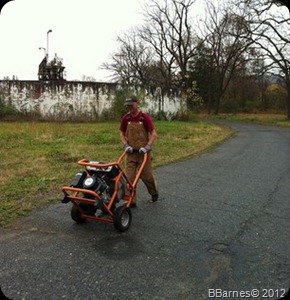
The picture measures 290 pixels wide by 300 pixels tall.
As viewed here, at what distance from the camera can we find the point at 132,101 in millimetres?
5297

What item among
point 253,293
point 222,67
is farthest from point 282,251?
point 222,67

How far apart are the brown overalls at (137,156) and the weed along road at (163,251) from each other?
45 centimetres

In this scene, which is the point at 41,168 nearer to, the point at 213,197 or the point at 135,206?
the point at 135,206

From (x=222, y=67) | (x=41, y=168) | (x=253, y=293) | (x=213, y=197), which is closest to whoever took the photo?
(x=253, y=293)

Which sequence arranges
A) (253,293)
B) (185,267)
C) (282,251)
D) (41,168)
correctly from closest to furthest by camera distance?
1. (253,293)
2. (185,267)
3. (282,251)
4. (41,168)

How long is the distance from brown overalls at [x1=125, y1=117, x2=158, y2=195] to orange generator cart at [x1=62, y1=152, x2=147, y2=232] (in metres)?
0.83

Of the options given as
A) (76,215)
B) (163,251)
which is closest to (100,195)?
(76,215)

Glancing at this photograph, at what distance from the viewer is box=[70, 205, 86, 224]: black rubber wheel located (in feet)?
15.4

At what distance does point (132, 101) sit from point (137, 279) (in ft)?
9.16

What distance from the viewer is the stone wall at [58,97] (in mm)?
23578

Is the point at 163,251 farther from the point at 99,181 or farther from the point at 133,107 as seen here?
the point at 133,107

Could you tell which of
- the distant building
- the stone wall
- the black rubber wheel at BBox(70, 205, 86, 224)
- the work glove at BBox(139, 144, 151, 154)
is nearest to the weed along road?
the black rubber wheel at BBox(70, 205, 86, 224)

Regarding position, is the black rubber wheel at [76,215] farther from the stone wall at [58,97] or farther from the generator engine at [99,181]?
the stone wall at [58,97]

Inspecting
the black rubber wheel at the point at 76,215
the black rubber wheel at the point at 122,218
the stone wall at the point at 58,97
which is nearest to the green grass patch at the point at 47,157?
the black rubber wheel at the point at 76,215
